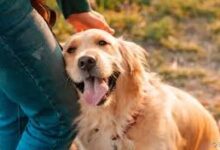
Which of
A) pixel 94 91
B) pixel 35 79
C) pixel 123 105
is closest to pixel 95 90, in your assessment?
pixel 94 91

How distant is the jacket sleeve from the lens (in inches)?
133

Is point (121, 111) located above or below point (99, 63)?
below

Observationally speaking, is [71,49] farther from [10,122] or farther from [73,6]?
[10,122]

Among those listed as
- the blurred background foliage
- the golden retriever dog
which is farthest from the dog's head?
the blurred background foliage

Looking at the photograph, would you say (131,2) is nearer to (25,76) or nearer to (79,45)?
(79,45)

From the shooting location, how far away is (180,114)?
370 cm

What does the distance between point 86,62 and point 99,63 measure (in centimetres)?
6

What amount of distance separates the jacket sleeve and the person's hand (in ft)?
0.07

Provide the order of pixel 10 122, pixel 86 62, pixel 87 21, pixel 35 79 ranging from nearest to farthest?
1. pixel 35 79
2. pixel 86 62
3. pixel 10 122
4. pixel 87 21

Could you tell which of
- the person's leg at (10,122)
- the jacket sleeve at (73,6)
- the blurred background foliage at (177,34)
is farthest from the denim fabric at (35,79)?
the blurred background foliage at (177,34)

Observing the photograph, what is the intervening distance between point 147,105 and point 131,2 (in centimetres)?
300

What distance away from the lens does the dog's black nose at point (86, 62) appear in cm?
323

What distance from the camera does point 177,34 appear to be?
5.96 metres

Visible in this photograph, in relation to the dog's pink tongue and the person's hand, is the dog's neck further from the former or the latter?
the person's hand
